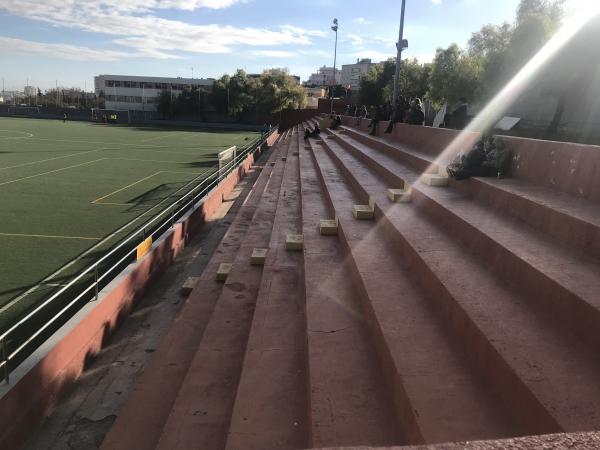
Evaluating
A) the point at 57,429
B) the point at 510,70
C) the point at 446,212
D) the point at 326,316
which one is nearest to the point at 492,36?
the point at 510,70

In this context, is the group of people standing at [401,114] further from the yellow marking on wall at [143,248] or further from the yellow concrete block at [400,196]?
the yellow marking on wall at [143,248]

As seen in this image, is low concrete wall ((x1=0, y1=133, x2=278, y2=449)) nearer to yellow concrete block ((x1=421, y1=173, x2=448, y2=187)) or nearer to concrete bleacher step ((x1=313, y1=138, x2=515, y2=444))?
concrete bleacher step ((x1=313, y1=138, x2=515, y2=444))

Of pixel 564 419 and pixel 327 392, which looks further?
pixel 327 392

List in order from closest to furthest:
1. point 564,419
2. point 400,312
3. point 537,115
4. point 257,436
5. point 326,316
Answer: point 564,419 → point 257,436 → point 400,312 → point 326,316 → point 537,115

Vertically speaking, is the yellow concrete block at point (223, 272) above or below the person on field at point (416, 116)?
below

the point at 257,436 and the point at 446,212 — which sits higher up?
the point at 446,212

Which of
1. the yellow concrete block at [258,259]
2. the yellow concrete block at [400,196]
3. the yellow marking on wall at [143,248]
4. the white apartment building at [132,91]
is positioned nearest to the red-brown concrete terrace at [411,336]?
the yellow concrete block at [258,259]

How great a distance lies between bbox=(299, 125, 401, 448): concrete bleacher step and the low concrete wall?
301 cm

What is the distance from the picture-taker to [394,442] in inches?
111

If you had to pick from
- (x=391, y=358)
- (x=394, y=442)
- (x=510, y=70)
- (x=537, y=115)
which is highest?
(x=510, y=70)

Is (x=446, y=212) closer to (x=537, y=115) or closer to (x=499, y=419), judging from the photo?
(x=499, y=419)

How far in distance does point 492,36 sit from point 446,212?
25138 mm

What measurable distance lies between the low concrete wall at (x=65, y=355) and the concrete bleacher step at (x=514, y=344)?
167 inches

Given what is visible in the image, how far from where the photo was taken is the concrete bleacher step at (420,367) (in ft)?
8.59
